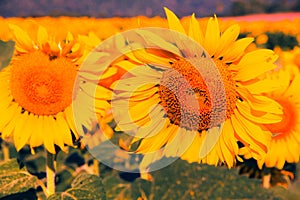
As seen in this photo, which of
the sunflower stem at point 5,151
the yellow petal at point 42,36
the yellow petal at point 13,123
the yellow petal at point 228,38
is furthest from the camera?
the sunflower stem at point 5,151

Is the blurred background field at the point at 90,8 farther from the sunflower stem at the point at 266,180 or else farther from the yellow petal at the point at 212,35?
the yellow petal at the point at 212,35

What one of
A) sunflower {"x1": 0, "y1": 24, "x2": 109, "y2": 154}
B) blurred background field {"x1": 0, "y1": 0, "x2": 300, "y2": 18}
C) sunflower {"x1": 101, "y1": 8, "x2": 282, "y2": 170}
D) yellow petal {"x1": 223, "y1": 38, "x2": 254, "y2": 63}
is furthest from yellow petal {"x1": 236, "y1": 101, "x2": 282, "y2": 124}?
blurred background field {"x1": 0, "y1": 0, "x2": 300, "y2": 18}

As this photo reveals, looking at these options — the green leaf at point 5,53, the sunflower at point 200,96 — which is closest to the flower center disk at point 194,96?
the sunflower at point 200,96

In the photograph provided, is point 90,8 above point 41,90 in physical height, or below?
above

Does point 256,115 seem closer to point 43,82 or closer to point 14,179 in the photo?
point 43,82

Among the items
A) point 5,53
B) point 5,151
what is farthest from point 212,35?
point 5,151

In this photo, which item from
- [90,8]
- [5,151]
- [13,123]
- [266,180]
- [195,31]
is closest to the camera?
[195,31]

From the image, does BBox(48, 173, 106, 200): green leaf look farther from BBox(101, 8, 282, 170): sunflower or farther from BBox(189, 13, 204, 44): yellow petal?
BBox(189, 13, 204, 44): yellow petal
